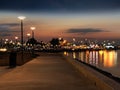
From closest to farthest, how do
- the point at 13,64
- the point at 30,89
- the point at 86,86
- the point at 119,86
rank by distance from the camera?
the point at 119,86 → the point at 30,89 → the point at 86,86 → the point at 13,64

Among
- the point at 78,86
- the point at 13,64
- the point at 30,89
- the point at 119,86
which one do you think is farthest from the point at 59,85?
the point at 13,64

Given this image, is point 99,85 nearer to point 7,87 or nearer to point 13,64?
point 7,87

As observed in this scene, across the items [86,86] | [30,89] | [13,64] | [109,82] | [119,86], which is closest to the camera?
[119,86]

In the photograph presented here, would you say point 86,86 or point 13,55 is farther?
point 13,55

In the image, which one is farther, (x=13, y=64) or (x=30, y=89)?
(x=13, y=64)

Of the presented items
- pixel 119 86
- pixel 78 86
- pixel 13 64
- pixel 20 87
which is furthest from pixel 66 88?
pixel 13 64

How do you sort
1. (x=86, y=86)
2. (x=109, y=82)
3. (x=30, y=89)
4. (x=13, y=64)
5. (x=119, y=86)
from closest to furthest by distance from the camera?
(x=119, y=86), (x=109, y=82), (x=30, y=89), (x=86, y=86), (x=13, y=64)

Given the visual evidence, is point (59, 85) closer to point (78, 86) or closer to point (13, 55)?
point (78, 86)

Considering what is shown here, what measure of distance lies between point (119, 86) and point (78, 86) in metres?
3.76

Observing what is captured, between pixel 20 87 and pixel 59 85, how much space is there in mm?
1911

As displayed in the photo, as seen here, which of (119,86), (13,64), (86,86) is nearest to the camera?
(119,86)

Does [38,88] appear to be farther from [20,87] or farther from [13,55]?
[13,55]

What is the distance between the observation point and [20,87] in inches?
612

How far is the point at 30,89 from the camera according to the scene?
48.5 ft
